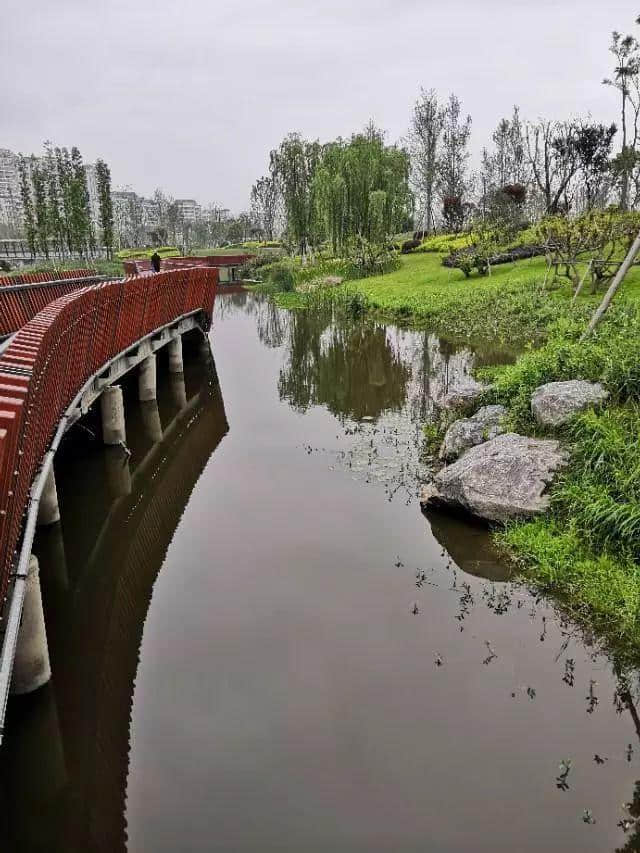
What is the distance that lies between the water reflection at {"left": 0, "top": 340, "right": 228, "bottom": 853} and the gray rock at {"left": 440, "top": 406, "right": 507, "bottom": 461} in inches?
163

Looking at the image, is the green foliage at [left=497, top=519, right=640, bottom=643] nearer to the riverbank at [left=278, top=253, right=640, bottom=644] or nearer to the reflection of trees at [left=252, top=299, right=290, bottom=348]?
the riverbank at [left=278, top=253, right=640, bottom=644]

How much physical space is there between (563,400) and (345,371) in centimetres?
1023

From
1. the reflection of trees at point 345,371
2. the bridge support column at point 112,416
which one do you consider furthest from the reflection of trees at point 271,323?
the bridge support column at point 112,416

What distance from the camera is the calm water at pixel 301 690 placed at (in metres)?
4.58

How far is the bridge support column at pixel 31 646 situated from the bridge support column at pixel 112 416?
266 inches

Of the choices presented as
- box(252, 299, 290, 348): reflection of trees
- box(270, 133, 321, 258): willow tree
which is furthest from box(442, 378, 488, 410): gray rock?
box(270, 133, 321, 258): willow tree

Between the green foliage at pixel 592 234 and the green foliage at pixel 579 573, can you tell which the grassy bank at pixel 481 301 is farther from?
the green foliage at pixel 579 573

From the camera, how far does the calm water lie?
458 centimetres

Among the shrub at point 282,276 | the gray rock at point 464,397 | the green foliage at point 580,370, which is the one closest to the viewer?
the green foliage at point 580,370

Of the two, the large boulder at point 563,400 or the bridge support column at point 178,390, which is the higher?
the large boulder at point 563,400

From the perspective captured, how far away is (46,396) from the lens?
730cm

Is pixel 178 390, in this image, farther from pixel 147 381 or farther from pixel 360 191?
pixel 360 191

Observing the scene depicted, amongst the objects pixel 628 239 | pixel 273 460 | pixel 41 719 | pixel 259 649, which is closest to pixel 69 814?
pixel 41 719

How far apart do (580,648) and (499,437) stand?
3.62 metres
